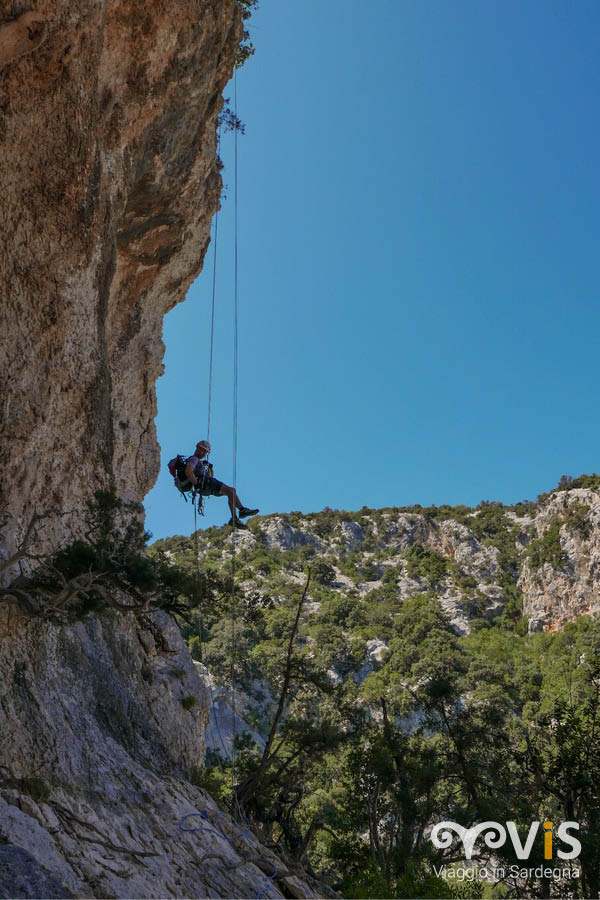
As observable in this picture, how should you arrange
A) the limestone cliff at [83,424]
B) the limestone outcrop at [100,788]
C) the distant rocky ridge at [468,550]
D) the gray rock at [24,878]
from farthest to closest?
1. the distant rocky ridge at [468,550]
2. the limestone cliff at [83,424]
3. the limestone outcrop at [100,788]
4. the gray rock at [24,878]

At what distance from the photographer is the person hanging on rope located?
11.1 metres

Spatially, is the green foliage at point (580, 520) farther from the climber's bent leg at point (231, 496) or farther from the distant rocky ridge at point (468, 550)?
the climber's bent leg at point (231, 496)

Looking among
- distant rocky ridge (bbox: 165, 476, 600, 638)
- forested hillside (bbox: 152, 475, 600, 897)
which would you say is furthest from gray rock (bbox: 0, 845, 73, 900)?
distant rocky ridge (bbox: 165, 476, 600, 638)

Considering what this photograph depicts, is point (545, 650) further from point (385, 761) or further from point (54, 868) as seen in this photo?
point (54, 868)

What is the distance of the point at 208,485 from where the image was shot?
36.9 feet

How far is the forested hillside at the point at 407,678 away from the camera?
44.4ft

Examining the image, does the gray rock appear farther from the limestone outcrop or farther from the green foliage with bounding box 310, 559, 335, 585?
the green foliage with bounding box 310, 559, 335, 585

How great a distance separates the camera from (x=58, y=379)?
868 cm

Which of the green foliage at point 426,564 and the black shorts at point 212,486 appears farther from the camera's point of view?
the green foliage at point 426,564

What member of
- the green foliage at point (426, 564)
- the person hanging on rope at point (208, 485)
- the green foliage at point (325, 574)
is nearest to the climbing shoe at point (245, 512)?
the person hanging on rope at point (208, 485)

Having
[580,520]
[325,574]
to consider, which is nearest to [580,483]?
[580,520]

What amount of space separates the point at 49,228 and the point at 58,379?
6.32ft

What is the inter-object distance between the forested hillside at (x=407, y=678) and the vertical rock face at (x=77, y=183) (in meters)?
2.94

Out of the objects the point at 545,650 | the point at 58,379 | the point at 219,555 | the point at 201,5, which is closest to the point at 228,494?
the point at 58,379
